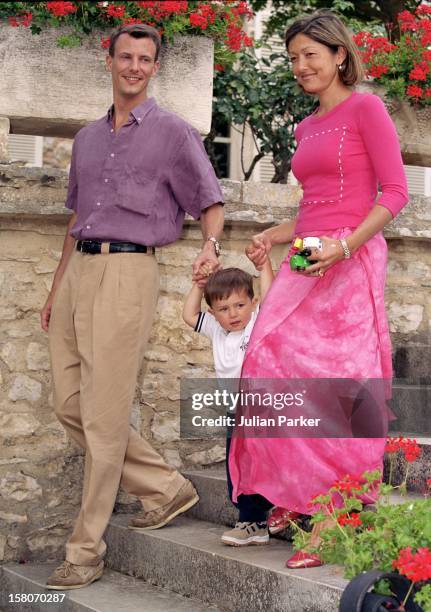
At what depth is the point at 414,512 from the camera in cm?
249

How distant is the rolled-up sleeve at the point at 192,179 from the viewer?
395cm

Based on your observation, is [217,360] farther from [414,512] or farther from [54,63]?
[54,63]

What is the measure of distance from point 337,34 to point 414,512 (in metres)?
1.68

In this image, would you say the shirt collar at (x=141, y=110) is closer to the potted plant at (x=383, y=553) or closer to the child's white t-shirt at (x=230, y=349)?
the child's white t-shirt at (x=230, y=349)

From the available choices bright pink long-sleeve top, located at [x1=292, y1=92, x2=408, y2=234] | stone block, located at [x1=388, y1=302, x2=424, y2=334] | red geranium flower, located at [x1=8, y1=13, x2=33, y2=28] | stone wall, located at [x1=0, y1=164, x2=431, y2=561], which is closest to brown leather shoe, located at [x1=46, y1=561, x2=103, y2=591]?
stone wall, located at [x1=0, y1=164, x2=431, y2=561]

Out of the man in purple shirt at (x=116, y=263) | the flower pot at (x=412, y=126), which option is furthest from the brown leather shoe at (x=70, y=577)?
the flower pot at (x=412, y=126)

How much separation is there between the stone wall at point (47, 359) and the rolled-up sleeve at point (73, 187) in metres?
0.21

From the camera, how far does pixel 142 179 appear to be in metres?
3.92

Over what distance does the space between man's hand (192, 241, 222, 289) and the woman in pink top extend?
11.7 inches

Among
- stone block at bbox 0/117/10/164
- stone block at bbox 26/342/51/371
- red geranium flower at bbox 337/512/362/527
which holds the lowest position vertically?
red geranium flower at bbox 337/512/362/527

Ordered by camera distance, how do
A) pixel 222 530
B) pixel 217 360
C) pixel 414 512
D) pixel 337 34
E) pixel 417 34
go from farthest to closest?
1. pixel 417 34
2. pixel 222 530
3. pixel 217 360
4. pixel 337 34
5. pixel 414 512

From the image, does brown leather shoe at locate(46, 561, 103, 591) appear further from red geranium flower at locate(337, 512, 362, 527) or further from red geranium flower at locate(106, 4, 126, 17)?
red geranium flower at locate(106, 4, 126, 17)

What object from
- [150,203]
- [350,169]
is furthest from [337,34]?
[150,203]

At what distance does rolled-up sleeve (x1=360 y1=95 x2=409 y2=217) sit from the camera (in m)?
3.34
